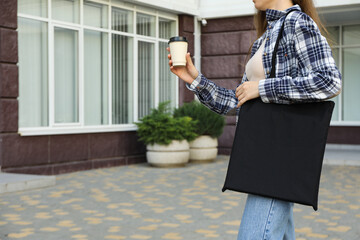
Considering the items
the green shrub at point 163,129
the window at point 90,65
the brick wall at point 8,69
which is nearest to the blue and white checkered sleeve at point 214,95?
the brick wall at point 8,69

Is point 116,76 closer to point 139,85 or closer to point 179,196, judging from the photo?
point 139,85

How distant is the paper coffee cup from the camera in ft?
7.48

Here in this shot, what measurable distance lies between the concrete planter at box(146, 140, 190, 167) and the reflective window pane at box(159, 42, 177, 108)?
2012 mm

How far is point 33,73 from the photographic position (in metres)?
9.54

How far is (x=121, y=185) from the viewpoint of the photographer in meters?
8.55

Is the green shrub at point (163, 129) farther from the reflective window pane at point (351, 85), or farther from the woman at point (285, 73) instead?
the woman at point (285, 73)

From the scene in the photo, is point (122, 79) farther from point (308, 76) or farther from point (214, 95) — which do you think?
point (308, 76)

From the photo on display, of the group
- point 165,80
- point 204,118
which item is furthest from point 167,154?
point 165,80

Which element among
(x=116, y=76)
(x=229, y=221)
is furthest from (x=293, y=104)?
(x=116, y=76)

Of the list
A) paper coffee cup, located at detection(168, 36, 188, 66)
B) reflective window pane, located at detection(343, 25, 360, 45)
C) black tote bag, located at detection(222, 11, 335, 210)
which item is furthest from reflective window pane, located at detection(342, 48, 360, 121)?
black tote bag, located at detection(222, 11, 335, 210)

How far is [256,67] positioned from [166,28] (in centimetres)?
1088

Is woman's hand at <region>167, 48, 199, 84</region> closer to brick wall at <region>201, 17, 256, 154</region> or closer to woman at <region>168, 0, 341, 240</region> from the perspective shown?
woman at <region>168, 0, 341, 240</region>

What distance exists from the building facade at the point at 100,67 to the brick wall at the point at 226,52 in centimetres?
3

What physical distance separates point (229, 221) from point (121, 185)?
3143 millimetres
